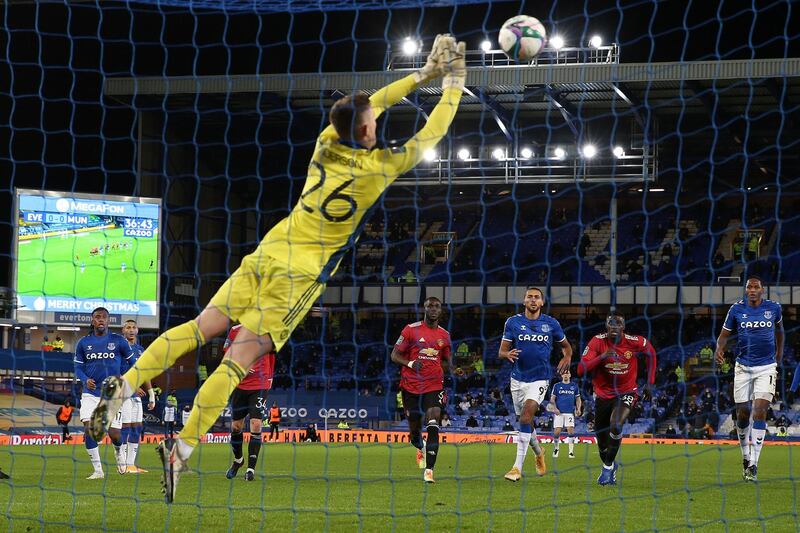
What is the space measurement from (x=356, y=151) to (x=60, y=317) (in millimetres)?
23460

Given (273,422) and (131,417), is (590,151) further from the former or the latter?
(131,417)

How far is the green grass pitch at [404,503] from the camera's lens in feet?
26.3

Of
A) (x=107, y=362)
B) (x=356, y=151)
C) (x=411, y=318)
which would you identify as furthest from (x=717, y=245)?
(x=356, y=151)

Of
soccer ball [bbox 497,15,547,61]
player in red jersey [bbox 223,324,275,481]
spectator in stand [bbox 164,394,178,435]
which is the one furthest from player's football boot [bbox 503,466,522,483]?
spectator in stand [bbox 164,394,178,435]

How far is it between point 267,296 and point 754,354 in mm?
7824

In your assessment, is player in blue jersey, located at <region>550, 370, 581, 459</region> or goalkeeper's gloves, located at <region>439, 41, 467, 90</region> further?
player in blue jersey, located at <region>550, 370, 581, 459</region>

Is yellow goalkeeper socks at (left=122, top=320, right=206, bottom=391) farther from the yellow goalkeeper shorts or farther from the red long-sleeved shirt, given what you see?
the red long-sleeved shirt

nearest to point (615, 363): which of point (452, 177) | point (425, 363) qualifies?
point (425, 363)

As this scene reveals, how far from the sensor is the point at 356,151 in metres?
6.45

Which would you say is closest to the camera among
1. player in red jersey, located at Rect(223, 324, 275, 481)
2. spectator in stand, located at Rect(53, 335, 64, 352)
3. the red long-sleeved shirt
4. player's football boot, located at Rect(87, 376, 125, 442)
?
player's football boot, located at Rect(87, 376, 125, 442)

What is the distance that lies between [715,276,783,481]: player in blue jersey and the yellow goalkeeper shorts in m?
7.17

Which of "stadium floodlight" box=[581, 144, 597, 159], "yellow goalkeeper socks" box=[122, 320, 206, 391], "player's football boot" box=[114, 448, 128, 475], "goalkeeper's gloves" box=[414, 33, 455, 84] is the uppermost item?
"stadium floodlight" box=[581, 144, 597, 159]

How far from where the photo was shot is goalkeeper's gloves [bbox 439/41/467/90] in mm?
6531

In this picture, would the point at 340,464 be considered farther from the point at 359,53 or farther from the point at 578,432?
the point at 359,53
